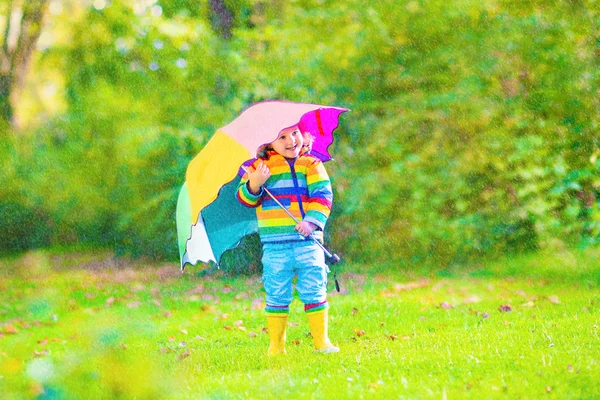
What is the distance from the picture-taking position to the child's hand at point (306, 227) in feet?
16.0

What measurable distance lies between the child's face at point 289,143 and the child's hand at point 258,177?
0.58 feet

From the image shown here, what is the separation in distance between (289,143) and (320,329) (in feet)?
4.20

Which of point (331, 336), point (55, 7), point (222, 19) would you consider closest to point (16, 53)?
point (55, 7)

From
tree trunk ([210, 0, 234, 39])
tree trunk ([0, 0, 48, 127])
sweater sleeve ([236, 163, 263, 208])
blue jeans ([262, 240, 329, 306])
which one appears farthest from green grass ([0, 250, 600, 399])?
tree trunk ([0, 0, 48, 127])

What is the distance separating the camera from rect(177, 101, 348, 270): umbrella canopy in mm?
4738

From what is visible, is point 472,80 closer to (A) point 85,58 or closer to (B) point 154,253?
(B) point 154,253

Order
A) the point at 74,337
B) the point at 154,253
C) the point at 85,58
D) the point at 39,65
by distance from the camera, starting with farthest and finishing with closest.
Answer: the point at 39,65, the point at 85,58, the point at 154,253, the point at 74,337

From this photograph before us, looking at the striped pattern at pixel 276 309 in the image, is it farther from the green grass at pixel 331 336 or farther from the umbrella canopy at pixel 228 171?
the umbrella canopy at pixel 228 171

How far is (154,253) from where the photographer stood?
40.8ft

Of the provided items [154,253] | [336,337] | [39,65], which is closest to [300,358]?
[336,337]

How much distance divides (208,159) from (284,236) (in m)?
0.70

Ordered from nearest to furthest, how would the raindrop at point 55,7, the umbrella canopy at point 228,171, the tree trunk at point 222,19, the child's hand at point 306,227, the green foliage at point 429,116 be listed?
the umbrella canopy at point 228,171, the child's hand at point 306,227, the green foliage at point 429,116, the tree trunk at point 222,19, the raindrop at point 55,7

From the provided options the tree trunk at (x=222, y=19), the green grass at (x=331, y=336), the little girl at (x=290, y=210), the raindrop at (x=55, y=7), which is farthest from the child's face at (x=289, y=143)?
the raindrop at (x=55, y=7)

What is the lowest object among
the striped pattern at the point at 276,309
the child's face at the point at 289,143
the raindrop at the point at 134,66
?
the striped pattern at the point at 276,309
